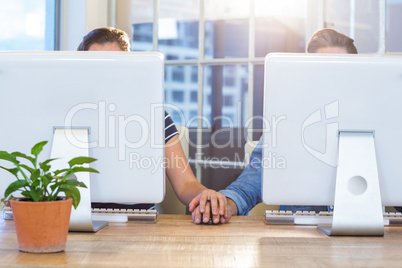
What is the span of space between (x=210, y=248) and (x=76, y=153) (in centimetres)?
44

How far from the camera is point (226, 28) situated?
2.98 metres

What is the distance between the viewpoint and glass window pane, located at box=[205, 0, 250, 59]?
2.93 metres

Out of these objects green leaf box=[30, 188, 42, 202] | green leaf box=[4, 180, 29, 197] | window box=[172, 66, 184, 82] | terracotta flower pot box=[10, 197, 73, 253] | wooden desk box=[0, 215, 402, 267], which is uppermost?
window box=[172, 66, 184, 82]

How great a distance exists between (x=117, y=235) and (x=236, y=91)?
1.80 meters

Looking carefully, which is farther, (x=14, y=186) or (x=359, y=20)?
(x=359, y=20)

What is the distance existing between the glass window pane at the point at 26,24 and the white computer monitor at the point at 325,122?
1.74 meters

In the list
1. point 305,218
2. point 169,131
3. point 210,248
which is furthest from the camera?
point 169,131

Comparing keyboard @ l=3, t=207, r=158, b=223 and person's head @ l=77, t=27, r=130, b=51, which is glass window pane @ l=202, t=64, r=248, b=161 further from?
keyboard @ l=3, t=207, r=158, b=223

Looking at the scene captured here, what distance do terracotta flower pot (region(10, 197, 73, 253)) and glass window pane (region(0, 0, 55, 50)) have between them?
1685 mm

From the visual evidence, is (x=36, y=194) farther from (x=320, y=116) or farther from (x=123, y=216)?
(x=320, y=116)

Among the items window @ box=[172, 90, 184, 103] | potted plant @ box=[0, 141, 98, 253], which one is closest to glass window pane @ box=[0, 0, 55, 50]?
window @ box=[172, 90, 184, 103]

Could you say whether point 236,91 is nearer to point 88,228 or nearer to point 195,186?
point 195,186

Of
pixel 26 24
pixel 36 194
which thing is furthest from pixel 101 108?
pixel 26 24

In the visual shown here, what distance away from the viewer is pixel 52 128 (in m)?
1.34
